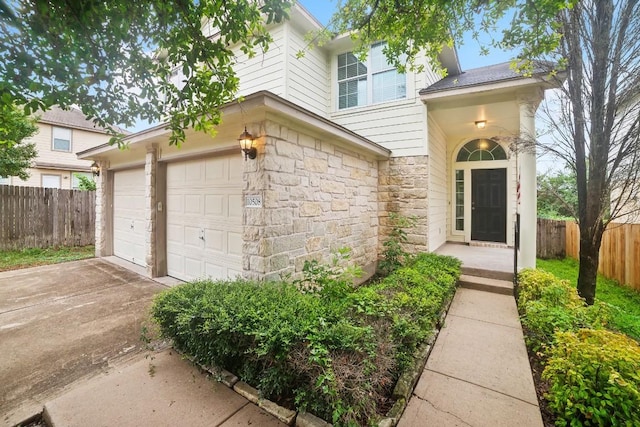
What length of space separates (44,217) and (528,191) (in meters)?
12.3

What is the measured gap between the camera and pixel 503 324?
3.46 m

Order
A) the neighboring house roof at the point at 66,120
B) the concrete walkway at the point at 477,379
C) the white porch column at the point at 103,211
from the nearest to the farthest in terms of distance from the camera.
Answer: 1. the concrete walkway at the point at 477,379
2. the white porch column at the point at 103,211
3. the neighboring house roof at the point at 66,120

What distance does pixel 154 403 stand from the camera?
1.98 meters

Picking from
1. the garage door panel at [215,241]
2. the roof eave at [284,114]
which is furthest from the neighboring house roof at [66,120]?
the garage door panel at [215,241]

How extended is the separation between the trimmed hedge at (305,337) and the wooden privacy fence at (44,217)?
26.6 feet

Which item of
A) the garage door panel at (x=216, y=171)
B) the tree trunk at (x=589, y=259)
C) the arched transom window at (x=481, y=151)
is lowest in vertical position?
the tree trunk at (x=589, y=259)

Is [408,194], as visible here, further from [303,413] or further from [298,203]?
[303,413]

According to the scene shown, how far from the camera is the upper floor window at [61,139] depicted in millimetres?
12898

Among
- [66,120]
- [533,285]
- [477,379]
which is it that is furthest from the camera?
[66,120]

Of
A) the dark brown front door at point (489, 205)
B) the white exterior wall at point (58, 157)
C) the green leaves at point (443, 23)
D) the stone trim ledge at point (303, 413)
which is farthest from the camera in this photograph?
the white exterior wall at point (58, 157)

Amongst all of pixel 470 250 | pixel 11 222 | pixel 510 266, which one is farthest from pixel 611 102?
pixel 11 222

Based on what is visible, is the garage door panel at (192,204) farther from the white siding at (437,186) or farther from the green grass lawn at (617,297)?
the green grass lawn at (617,297)

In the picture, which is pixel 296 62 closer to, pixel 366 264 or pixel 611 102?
pixel 366 264

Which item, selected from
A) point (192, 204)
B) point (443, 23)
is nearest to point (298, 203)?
point (192, 204)
